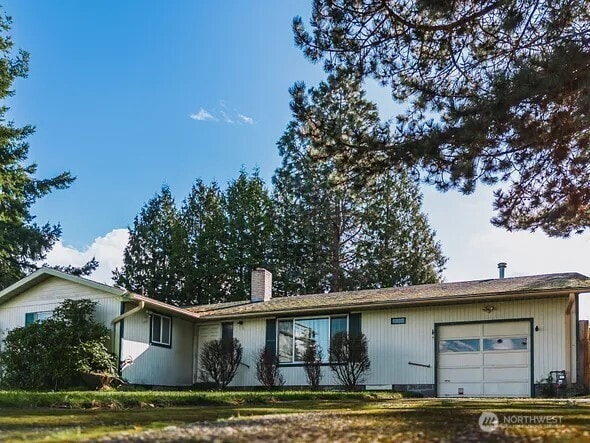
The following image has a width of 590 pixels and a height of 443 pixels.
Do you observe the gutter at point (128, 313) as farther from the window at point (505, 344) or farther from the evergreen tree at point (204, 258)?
the evergreen tree at point (204, 258)

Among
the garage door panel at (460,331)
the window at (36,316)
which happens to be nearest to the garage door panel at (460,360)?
the garage door panel at (460,331)

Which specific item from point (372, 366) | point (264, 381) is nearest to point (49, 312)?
point (264, 381)

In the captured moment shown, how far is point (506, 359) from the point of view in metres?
13.2

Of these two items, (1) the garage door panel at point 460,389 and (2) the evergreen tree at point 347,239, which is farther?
(2) the evergreen tree at point 347,239

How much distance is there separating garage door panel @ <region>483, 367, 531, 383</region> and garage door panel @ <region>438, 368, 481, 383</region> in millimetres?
175

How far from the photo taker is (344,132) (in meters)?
8.59

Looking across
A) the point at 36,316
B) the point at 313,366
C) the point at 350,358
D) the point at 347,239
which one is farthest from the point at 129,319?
the point at 347,239

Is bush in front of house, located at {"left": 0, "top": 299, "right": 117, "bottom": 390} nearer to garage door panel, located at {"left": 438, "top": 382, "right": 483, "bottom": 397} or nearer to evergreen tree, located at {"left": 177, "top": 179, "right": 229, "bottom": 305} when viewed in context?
garage door panel, located at {"left": 438, "top": 382, "right": 483, "bottom": 397}

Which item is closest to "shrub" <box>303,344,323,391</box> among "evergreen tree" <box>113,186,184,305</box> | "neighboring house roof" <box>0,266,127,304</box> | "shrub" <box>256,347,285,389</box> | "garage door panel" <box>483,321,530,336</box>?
"shrub" <box>256,347,285,389</box>

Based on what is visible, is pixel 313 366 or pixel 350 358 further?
pixel 313 366

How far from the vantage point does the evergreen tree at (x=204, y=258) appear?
1105 inches

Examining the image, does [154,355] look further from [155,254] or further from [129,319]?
[155,254]

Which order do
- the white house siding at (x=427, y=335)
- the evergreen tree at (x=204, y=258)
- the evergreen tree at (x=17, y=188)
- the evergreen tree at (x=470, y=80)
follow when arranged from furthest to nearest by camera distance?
1. the evergreen tree at (x=204, y=258)
2. the evergreen tree at (x=17, y=188)
3. the white house siding at (x=427, y=335)
4. the evergreen tree at (x=470, y=80)

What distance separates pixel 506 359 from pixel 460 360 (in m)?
1.00
